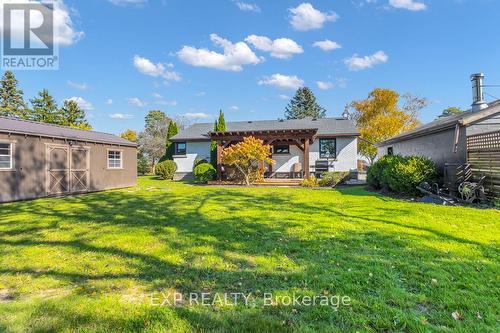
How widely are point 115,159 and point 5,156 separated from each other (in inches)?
218

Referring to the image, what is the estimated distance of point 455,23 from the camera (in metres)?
14.5

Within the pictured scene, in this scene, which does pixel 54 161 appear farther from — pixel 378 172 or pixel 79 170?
pixel 378 172

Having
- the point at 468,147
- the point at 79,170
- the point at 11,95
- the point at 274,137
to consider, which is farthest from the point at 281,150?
the point at 11,95

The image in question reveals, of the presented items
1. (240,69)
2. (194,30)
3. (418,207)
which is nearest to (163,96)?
(240,69)

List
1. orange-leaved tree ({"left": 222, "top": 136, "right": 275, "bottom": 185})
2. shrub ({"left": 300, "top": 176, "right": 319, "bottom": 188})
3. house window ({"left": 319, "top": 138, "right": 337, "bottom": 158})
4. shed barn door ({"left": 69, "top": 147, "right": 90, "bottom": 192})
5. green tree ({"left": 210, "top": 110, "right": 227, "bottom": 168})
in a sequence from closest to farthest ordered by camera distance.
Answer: shed barn door ({"left": 69, "top": 147, "right": 90, "bottom": 192}) → shrub ({"left": 300, "top": 176, "right": 319, "bottom": 188}) → orange-leaved tree ({"left": 222, "top": 136, "right": 275, "bottom": 185}) → house window ({"left": 319, "top": 138, "right": 337, "bottom": 158}) → green tree ({"left": 210, "top": 110, "right": 227, "bottom": 168})

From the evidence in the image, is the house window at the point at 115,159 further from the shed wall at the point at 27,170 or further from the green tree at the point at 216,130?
the green tree at the point at 216,130

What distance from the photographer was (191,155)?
21.6 metres

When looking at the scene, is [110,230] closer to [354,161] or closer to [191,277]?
[191,277]

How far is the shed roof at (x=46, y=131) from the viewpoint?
10.4 m

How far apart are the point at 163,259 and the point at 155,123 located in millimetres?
44044

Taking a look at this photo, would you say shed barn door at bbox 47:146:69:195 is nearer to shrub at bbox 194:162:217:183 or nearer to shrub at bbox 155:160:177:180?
shrub at bbox 194:162:217:183

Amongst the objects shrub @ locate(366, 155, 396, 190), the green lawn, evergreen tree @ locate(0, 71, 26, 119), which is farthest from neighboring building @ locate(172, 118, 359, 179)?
evergreen tree @ locate(0, 71, 26, 119)

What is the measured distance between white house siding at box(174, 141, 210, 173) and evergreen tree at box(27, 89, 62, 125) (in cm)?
2483

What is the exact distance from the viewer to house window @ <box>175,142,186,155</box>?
22.1m
